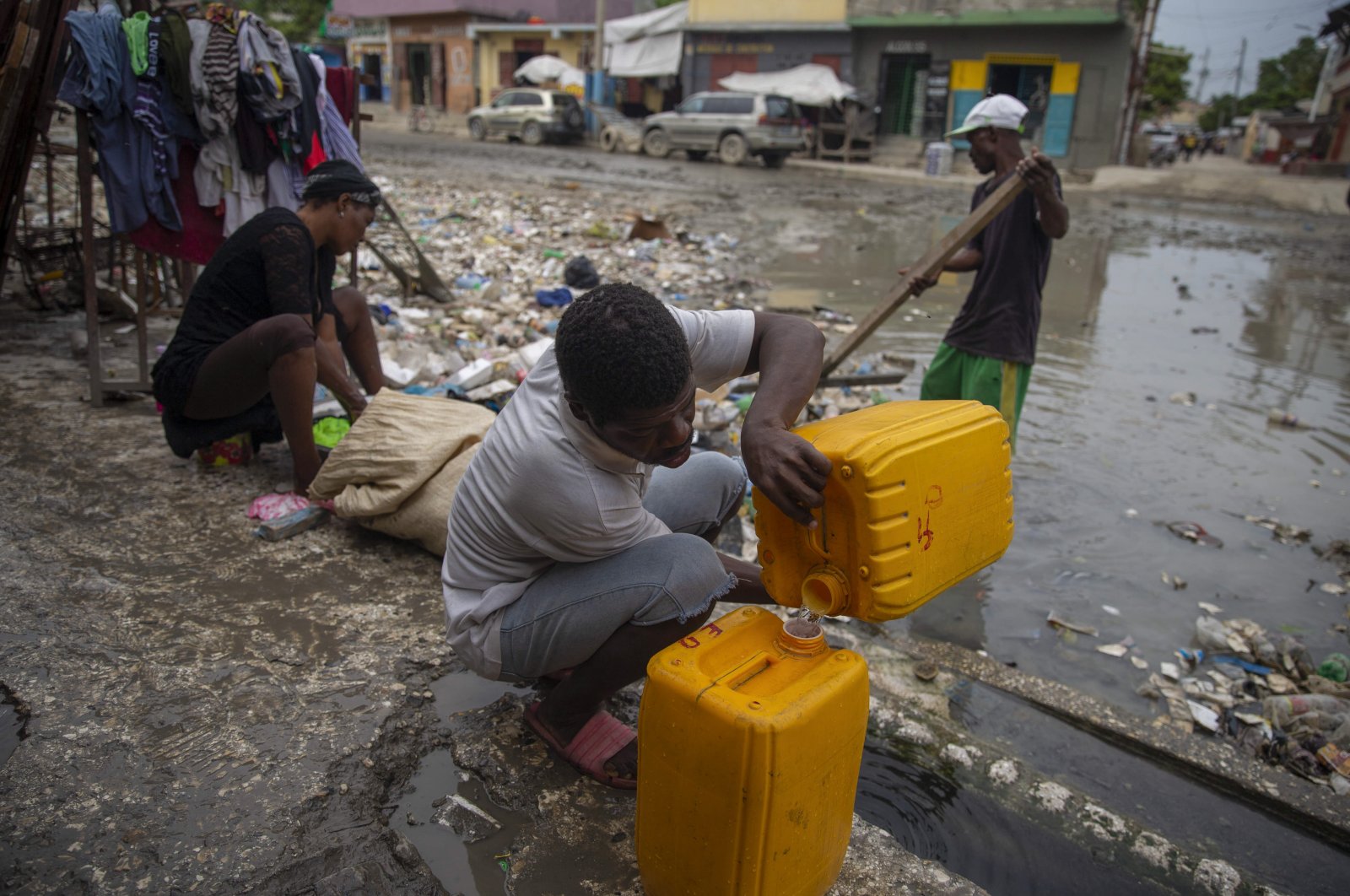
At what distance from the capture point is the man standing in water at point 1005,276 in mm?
3309

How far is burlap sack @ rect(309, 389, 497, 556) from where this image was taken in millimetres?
2590

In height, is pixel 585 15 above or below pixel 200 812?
above

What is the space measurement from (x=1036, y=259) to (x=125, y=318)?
4.68m

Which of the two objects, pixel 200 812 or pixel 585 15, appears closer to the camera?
pixel 200 812

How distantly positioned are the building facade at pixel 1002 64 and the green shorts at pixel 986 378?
19418 millimetres

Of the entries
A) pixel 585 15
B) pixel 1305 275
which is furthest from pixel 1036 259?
pixel 585 15

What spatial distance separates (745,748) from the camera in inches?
50.4

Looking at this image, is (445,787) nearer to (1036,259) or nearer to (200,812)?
(200,812)

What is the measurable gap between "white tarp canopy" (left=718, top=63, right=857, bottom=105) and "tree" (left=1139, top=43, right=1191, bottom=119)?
1636 cm

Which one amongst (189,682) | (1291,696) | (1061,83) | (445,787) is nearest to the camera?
(445,787)

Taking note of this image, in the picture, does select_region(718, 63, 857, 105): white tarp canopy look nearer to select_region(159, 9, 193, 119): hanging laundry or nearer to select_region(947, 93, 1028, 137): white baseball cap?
select_region(947, 93, 1028, 137): white baseball cap

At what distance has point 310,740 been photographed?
1.84 m

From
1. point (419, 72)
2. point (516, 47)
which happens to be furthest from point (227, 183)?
point (419, 72)

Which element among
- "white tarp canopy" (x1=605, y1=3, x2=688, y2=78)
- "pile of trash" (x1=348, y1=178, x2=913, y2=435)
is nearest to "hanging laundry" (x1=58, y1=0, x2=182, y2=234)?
"pile of trash" (x1=348, y1=178, x2=913, y2=435)
